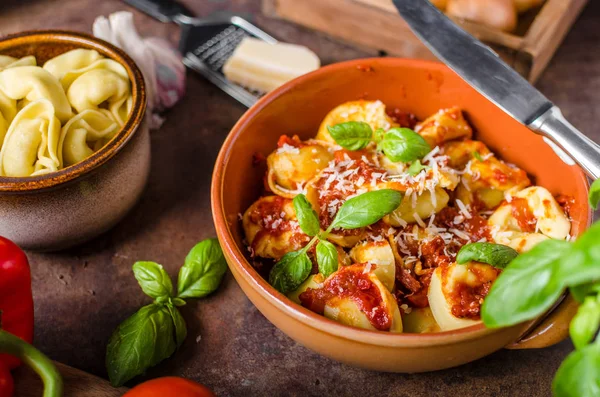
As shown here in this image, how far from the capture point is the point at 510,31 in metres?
1.87

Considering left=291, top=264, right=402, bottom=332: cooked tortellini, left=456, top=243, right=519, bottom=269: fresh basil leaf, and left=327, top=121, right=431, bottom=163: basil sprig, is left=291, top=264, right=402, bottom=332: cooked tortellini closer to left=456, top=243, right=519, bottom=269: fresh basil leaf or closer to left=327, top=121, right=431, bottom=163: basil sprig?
left=456, top=243, right=519, bottom=269: fresh basil leaf

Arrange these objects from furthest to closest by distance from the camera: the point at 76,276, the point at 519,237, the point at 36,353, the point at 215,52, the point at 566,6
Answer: the point at 215,52 → the point at 566,6 → the point at 76,276 → the point at 519,237 → the point at 36,353

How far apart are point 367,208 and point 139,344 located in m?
0.54

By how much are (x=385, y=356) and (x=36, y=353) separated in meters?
0.61

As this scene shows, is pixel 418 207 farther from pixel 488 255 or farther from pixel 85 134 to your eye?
pixel 85 134

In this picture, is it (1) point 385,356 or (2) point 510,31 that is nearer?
(1) point 385,356

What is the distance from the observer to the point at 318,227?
48.3 inches

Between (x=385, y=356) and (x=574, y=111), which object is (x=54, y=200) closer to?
(x=385, y=356)

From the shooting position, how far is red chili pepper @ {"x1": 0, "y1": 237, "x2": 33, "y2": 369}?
1.21 metres

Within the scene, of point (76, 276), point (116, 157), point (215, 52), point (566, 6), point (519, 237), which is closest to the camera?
A: point (519, 237)

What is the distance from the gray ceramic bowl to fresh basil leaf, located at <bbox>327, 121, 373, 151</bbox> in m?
0.46

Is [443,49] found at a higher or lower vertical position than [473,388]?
higher

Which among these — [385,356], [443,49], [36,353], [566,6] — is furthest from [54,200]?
[566,6]

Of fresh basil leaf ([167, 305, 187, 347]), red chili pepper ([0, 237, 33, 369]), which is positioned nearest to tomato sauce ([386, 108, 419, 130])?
fresh basil leaf ([167, 305, 187, 347])
